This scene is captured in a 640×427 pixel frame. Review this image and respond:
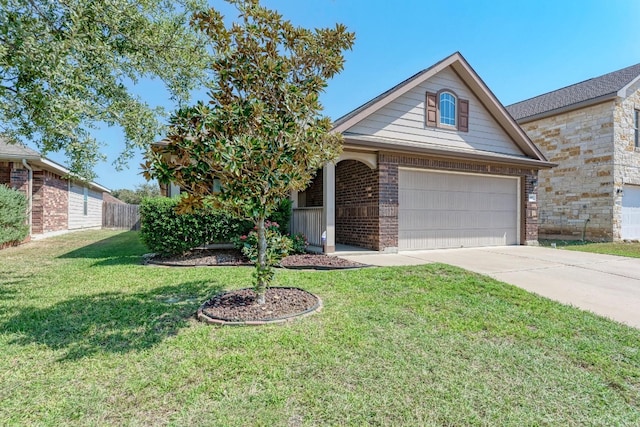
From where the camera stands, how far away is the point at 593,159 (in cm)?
1381

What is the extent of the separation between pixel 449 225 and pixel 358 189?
3076 mm

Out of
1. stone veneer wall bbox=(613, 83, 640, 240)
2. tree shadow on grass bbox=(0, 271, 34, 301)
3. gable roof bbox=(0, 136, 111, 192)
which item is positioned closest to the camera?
tree shadow on grass bbox=(0, 271, 34, 301)

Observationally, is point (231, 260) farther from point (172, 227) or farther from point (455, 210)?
point (455, 210)

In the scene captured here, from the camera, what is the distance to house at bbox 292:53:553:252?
346 inches

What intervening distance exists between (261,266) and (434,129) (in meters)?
7.96

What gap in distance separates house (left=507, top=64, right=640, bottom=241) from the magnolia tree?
14.5 metres

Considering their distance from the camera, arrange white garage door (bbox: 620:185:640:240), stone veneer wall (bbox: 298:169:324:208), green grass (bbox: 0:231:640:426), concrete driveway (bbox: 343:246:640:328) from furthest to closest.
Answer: white garage door (bbox: 620:185:640:240), stone veneer wall (bbox: 298:169:324:208), concrete driveway (bbox: 343:246:640:328), green grass (bbox: 0:231:640:426)

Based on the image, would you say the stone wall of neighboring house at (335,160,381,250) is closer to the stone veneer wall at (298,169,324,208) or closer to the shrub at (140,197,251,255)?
the stone veneer wall at (298,169,324,208)

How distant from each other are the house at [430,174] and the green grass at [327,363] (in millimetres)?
4274

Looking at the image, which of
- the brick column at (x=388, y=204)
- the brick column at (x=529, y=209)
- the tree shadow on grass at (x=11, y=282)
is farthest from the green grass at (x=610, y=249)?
the tree shadow on grass at (x=11, y=282)

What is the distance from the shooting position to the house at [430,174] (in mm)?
8789

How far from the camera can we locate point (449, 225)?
10.2 meters

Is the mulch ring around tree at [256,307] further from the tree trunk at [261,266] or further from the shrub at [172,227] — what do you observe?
the shrub at [172,227]

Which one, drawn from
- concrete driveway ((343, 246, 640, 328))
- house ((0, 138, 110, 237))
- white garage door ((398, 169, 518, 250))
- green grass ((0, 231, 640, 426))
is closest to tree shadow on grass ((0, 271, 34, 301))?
green grass ((0, 231, 640, 426))
